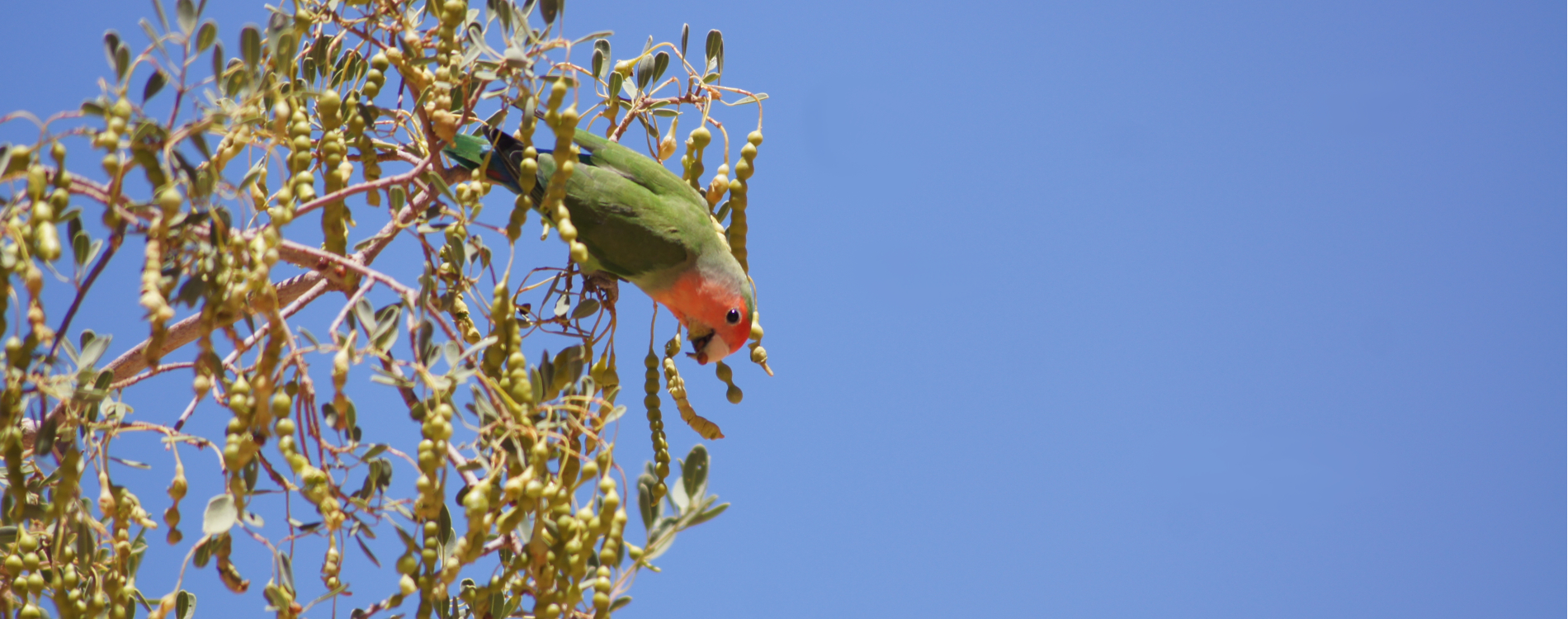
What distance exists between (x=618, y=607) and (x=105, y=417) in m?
0.77

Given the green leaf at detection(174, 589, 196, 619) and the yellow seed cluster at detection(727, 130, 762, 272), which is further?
the yellow seed cluster at detection(727, 130, 762, 272)

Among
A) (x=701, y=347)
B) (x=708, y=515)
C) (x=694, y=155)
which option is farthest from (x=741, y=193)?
(x=708, y=515)

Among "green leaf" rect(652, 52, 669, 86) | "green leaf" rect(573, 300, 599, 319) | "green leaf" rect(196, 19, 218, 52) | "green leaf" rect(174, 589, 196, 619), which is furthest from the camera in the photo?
"green leaf" rect(652, 52, 669, 86)

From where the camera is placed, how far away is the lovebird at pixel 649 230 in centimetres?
206

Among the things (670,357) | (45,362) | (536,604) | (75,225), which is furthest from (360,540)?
(670,357)

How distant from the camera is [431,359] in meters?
1.22

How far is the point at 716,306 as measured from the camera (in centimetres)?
217

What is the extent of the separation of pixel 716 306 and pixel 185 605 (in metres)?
1.05

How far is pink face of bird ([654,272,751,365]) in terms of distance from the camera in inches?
85.2

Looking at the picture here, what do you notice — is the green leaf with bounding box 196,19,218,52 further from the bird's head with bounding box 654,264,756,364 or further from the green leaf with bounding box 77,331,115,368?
the bird's head with bounding box 654,264,756,364

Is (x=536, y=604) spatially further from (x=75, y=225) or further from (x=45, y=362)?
(x=75, y=225)

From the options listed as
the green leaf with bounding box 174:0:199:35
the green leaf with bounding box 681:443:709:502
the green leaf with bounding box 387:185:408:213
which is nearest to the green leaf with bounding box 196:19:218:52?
the green leaf with bounding box 174:0:199:35

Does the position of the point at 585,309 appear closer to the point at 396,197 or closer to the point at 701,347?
the point at 396,197

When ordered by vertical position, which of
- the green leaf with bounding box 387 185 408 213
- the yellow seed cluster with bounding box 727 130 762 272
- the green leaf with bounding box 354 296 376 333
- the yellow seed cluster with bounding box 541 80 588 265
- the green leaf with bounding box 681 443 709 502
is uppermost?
the yellow seed cluster with bounding box 727 130 762 272
